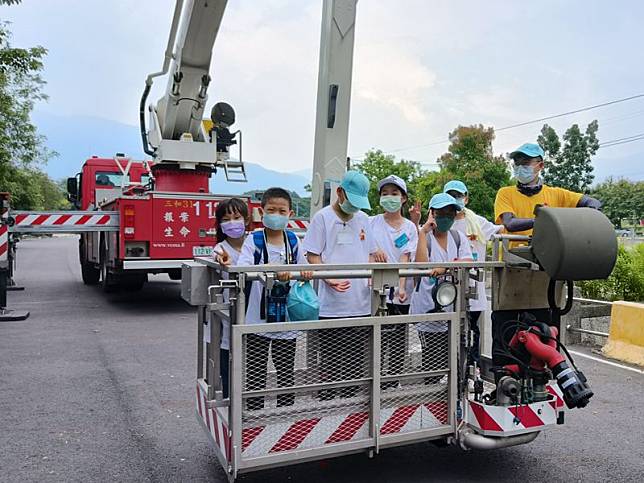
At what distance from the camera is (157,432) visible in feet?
14.4

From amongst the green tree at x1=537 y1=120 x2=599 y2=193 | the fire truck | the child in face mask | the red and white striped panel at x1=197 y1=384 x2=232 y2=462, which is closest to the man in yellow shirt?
the child in face mask

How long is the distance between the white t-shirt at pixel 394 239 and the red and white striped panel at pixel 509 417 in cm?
109

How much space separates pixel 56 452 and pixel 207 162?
708 cm

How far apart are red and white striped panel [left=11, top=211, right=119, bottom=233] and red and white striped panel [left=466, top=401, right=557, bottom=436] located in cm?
713

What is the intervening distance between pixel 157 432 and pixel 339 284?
189 cm

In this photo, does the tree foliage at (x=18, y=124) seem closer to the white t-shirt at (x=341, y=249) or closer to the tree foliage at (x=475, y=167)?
the white t-shirt at (x=341, y=249)

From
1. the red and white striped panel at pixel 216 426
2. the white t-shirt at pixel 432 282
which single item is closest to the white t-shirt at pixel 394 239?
the white t-shirt at pixel 432 282

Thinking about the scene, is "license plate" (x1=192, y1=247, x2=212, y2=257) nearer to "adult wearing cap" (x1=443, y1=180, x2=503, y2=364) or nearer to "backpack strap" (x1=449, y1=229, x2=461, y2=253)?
"adult wearing cap" (x1=443, y1=180, x2=503, y2=364)

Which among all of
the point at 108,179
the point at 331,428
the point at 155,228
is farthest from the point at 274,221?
the point at 108,179

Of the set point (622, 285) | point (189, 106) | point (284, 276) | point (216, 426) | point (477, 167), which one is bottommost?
point (216, 426)

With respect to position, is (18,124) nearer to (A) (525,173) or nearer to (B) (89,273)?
(B) (89,273)

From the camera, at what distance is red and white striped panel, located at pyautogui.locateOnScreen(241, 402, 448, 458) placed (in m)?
3.04

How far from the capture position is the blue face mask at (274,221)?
366cm

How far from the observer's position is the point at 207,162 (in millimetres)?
10508
